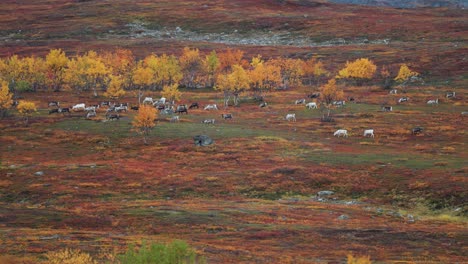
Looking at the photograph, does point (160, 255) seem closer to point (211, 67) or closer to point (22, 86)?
point (22, 86)

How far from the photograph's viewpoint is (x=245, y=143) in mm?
88062

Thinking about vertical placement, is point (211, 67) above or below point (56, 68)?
below

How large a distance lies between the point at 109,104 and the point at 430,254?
85.5 metres

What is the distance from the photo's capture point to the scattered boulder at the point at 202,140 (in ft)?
287

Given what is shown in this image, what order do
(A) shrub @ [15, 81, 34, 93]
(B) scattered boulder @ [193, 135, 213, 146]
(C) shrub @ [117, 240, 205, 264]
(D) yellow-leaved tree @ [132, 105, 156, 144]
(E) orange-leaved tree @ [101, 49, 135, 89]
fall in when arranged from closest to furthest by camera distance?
(C) shrub @ [117, 240, 205, 264] < (B) scattered boulder @ [193, 135, 213, 146] < (D) yellow-leaved tree @ [132, 105, 156, 144] < (A) shrub @ [15, 81, 34, 93] < (E) orange-leaved tree @ [101, 49, 135, 89]

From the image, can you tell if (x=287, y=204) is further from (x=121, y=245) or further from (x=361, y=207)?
(x=121, y=245)

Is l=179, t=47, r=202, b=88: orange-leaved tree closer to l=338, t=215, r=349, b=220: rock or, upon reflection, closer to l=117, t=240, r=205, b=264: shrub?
l=338, t=215, r=349, b=220: rock

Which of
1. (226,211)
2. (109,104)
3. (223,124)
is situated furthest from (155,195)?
(109,104)

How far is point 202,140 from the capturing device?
87.9m

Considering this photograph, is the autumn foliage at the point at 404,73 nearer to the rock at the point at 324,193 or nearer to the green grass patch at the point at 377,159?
the green grass patch at the point at 377,159

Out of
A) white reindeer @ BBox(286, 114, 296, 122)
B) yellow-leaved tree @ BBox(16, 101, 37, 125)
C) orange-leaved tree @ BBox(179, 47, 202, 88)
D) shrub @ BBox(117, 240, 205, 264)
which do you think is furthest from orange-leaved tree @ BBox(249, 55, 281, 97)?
shrub @ BBox(117, 240, 205, 264)

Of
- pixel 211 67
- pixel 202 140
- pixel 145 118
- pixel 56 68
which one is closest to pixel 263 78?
pixel 211 67

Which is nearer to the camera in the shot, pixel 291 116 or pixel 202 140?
pixel 202 140

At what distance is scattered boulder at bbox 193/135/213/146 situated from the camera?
87.5m
